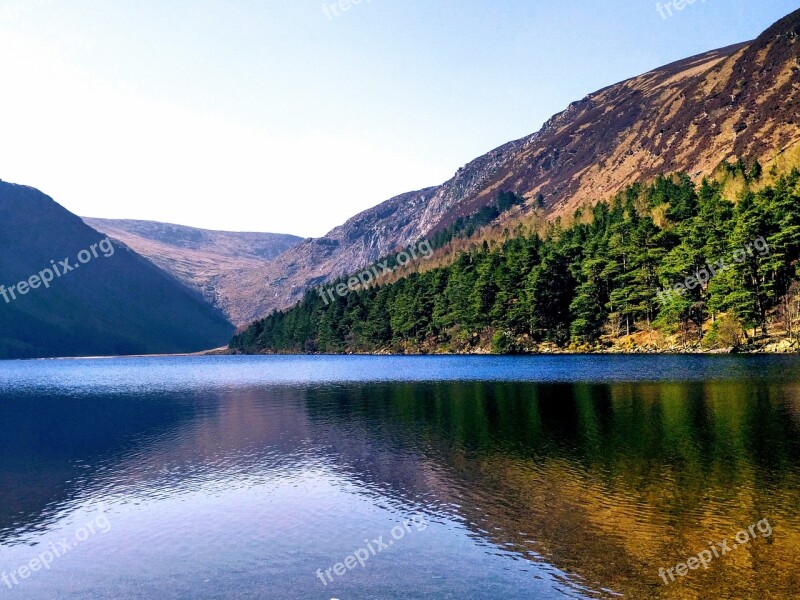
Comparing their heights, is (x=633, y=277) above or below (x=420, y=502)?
above

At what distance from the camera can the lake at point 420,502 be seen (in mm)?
19559

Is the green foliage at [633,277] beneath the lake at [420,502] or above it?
above

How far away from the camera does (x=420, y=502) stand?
28016 mm

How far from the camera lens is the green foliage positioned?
110m

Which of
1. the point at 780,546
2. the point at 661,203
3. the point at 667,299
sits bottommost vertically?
the point at 780,546

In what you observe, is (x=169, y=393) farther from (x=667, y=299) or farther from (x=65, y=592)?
(x=667, y=299)

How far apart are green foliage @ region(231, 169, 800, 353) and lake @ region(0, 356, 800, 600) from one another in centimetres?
5980

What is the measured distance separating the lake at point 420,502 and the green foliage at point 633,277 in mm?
59804

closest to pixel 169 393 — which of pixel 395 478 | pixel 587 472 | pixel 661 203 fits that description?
pixel 395 478

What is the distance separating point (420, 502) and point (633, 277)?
124 meters

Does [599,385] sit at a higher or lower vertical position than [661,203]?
lower

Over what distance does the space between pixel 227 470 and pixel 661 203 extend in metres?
153

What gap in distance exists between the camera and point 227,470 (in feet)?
120

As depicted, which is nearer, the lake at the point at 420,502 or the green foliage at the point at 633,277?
the lake at the point at 420,502
